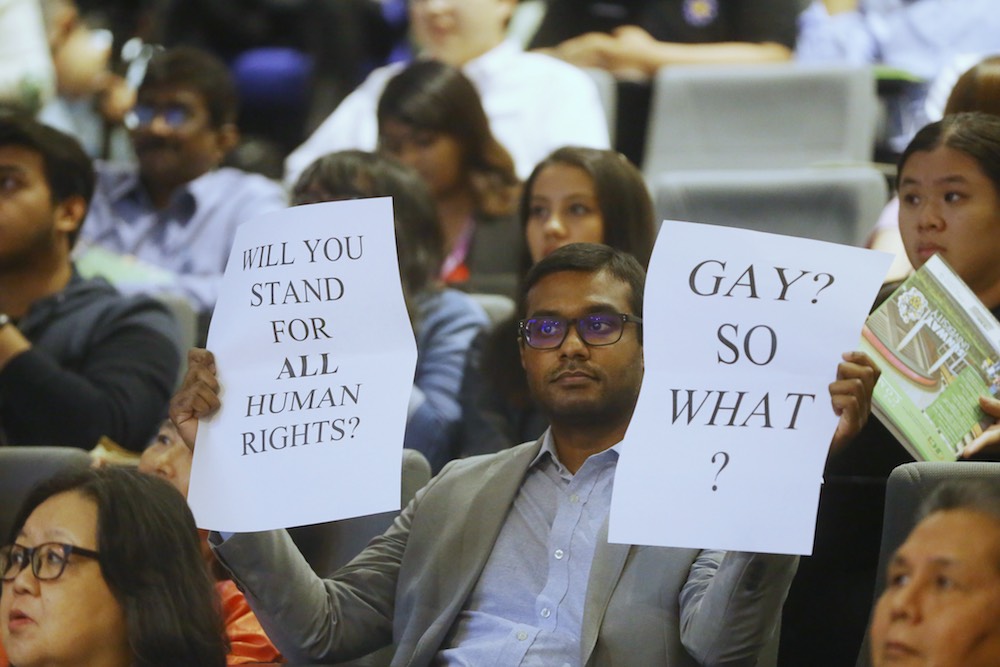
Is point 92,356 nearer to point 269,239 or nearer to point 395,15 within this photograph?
point 269,239

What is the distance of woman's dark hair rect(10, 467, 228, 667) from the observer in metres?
2.18

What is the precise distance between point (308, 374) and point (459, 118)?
6.74ft

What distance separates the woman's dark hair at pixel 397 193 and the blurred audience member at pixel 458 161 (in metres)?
0.43

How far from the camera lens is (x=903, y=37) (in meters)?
4.67

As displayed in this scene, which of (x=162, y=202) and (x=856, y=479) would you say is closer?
(x=856, y=479)

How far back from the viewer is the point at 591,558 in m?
2.28

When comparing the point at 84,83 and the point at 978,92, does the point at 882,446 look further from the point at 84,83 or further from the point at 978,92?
the point at 84,83

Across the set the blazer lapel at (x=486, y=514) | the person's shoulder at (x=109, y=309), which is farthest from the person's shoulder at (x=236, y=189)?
the blazer lapel at (x=486, y=514)

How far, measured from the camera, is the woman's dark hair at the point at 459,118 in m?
4.15

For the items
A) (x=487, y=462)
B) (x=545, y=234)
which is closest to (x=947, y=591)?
(x=487, y=462)

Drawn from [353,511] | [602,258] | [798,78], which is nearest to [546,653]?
[353,511]

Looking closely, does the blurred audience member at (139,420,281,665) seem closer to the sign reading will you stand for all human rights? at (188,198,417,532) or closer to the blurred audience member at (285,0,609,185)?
the sign reading will you stand for all human rights? at (188,198,417,532)

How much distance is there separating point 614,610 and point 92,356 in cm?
171

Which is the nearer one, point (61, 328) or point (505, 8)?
point (61, 328)
